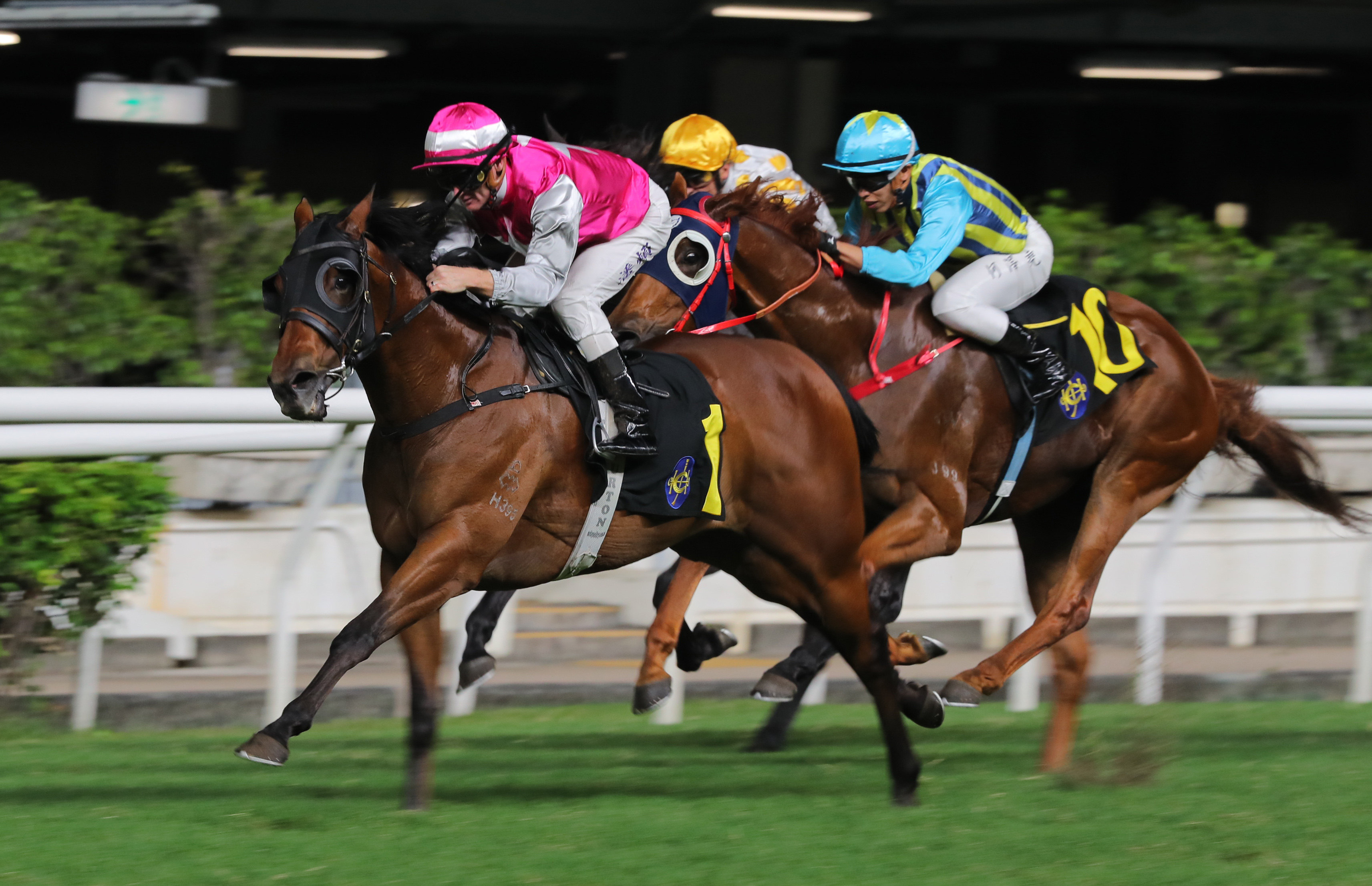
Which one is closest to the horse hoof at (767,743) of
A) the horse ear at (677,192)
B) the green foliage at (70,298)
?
the horse ear at (677,192)

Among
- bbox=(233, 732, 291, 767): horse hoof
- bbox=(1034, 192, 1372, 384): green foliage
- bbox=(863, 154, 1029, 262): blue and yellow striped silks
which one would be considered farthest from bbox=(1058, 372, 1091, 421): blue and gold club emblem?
bbox=(1034, 192, 1372, 384): green foliage

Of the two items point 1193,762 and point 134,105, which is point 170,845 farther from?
point 134,105

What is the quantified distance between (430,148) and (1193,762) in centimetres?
277

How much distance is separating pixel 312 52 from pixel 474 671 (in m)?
5.46

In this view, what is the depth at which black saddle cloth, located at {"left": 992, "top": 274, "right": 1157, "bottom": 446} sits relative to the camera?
16.3 feet

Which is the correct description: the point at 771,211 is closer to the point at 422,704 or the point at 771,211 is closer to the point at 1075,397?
the point at 1075,397

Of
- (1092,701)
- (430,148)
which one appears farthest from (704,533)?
(1092,701)

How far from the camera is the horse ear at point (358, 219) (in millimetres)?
3766

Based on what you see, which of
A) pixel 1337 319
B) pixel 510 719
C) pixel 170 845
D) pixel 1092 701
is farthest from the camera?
pixel 1337 319

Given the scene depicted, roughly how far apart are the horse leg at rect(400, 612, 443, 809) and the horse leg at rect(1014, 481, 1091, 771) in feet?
6.51

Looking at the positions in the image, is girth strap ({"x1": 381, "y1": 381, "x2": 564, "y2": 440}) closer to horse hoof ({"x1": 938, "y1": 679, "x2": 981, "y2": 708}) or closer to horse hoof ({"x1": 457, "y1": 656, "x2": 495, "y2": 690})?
horse hoof ({"x1": 457, "y1": 656, "x2": 495, "y2": 690})

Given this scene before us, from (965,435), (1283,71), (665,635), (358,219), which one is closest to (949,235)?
(965,435)

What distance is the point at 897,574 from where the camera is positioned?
4738 mm

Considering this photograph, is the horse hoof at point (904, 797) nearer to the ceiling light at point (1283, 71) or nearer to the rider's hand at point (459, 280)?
the rider's hand at point (459, 280)
